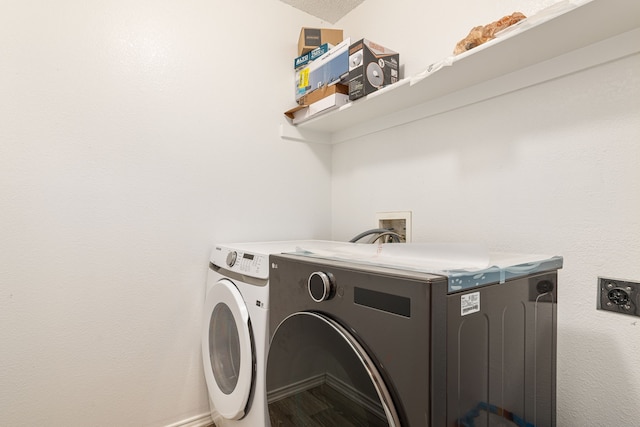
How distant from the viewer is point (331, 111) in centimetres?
154

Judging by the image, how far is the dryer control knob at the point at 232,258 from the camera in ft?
4.17

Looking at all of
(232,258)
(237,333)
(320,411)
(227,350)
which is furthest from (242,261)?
(320,411)

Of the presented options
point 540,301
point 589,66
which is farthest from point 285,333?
point 589,66

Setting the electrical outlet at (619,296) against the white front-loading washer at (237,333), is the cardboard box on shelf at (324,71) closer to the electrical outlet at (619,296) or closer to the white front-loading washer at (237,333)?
the white front-loading washer at (237,333)

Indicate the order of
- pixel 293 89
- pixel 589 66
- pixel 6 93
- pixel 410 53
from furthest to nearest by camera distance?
1. pixel 293 89
2. pixel 410 53
3. pixel 6 93
4. pixel 589 66

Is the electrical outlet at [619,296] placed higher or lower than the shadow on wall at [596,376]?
higher

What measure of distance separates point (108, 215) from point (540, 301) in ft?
5.11

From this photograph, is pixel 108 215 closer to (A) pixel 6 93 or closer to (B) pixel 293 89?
(A) pixel 6 93

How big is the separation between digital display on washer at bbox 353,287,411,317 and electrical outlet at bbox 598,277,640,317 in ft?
2.40

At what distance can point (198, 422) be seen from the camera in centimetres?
150

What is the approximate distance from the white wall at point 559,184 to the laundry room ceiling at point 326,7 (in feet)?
1.39

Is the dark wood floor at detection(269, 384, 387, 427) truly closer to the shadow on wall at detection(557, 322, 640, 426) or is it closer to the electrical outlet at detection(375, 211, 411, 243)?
the shadow on wall at detection(557, 322, 640, 426)

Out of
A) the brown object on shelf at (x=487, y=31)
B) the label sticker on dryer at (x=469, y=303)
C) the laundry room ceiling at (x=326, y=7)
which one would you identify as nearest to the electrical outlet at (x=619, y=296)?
→ the label sticker on dryer at (x=469, y=303)

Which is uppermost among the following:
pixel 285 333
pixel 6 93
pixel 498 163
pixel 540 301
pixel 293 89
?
pixel 293 89
